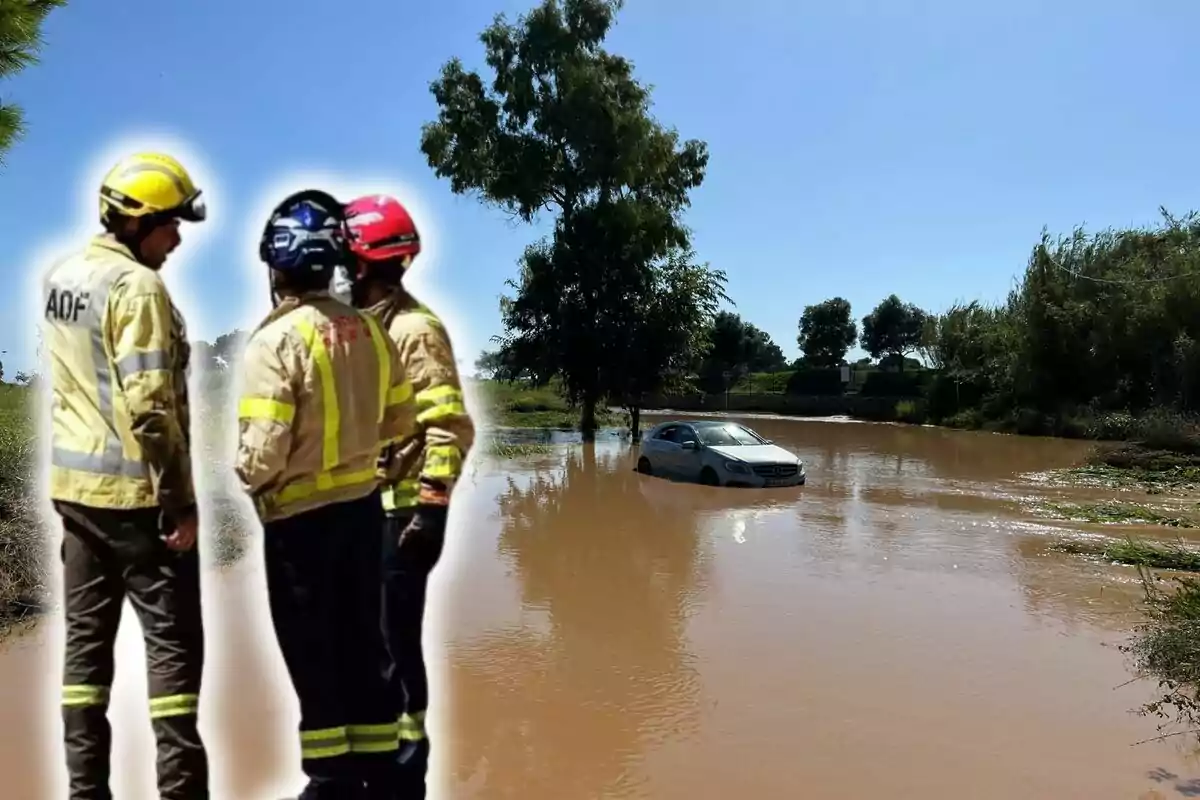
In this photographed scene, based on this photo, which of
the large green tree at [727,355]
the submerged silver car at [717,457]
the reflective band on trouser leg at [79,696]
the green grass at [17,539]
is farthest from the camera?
the large green tree at [727,355]

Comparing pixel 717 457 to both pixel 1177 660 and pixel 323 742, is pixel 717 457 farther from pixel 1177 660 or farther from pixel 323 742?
pixel 323 742

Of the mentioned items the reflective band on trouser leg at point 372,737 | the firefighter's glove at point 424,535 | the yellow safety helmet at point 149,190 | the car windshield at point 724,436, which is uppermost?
the yellow safety helmet at point 149,190

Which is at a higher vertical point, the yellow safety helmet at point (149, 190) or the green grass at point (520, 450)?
the yellow safety helmet at point (149, 190)

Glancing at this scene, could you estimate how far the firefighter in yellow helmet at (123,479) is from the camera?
287cm

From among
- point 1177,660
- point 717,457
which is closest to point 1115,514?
point 717,457

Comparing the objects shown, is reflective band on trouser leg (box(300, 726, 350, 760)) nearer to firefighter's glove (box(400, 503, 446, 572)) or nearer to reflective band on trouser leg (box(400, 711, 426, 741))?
reflective band on trouser leg (box(400, 711, 426, 741))

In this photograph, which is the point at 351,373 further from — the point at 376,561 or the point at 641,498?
the point at 641,498

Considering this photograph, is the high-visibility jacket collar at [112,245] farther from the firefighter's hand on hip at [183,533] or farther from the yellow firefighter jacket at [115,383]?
the firefighter's hand on hip at [183,533]

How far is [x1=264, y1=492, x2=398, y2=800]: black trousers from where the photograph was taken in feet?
9.78

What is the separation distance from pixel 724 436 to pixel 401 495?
1631cm

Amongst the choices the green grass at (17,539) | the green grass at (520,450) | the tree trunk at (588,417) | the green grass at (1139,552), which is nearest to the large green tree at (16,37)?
the green grass at (17,539)

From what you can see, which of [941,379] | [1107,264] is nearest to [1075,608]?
[1107,264]

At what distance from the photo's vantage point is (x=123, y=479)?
2.92 m

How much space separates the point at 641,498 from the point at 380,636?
13.9 meters
